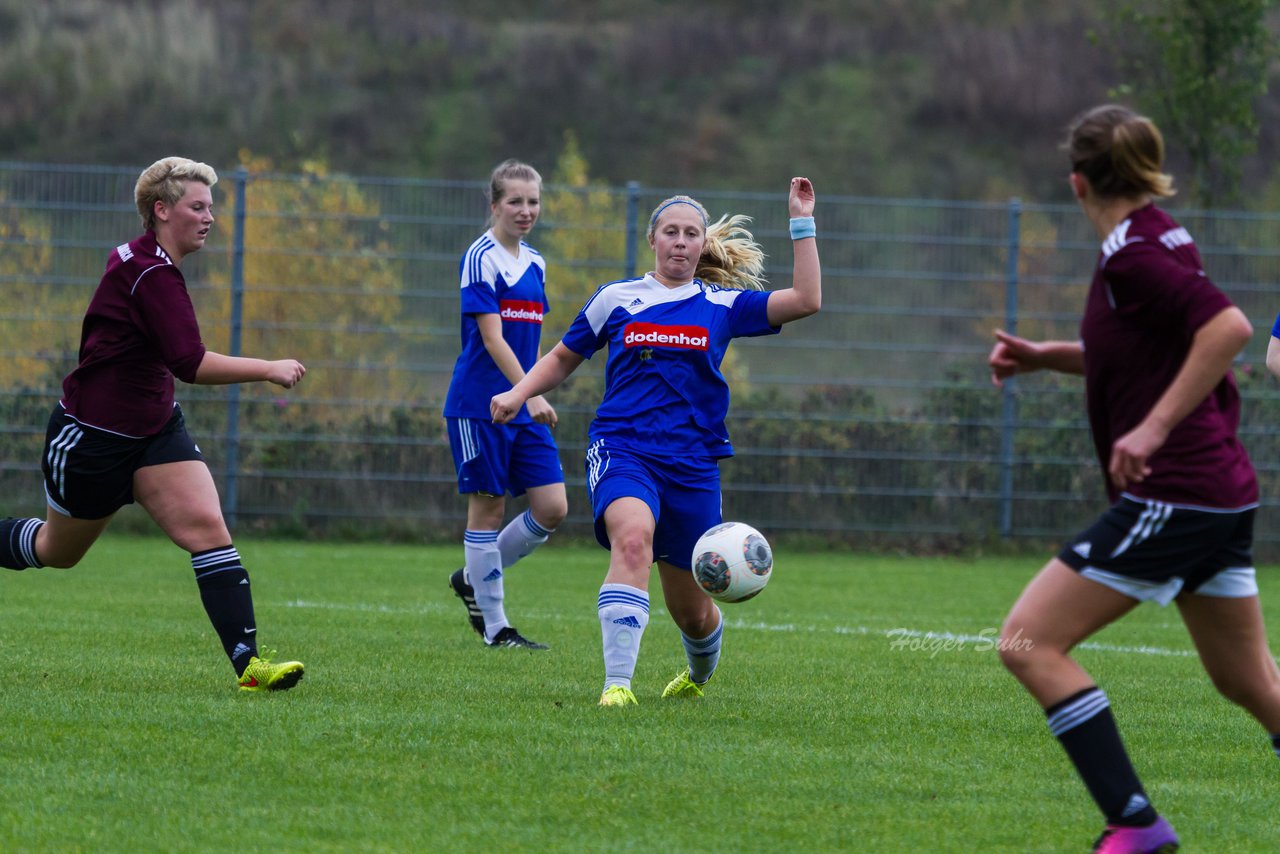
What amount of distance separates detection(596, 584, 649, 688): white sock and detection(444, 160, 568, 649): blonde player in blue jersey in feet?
6.11

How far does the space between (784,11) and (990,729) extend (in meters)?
57.7

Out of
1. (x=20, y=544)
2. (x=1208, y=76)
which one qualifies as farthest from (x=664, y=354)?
(x=1208, y=76)

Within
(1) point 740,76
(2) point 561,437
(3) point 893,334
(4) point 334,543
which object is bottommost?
(4) point 334,543

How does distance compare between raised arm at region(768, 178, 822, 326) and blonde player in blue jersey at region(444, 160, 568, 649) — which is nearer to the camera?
raised arm at region(768, 178, 822, 326)

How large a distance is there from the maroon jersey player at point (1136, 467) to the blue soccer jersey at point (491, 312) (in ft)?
13.7

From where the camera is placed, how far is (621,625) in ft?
18.9

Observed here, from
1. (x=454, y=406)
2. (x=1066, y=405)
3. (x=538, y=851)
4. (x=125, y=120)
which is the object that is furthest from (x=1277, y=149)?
(x=538, y=851)

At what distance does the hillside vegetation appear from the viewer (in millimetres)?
48969

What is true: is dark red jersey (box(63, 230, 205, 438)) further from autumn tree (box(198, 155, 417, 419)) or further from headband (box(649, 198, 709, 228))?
autumn tree (box(198, 155, 417, 419))

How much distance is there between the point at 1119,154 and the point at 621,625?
2.62 metres

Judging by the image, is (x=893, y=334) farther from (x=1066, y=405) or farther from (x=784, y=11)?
(x=784, y=11)

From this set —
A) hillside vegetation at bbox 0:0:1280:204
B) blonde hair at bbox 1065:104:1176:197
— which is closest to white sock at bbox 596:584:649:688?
blonde hair at bbox 1065:104:1176:197

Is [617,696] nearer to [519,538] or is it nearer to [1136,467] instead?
[519,538]

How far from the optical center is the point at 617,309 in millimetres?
6059
